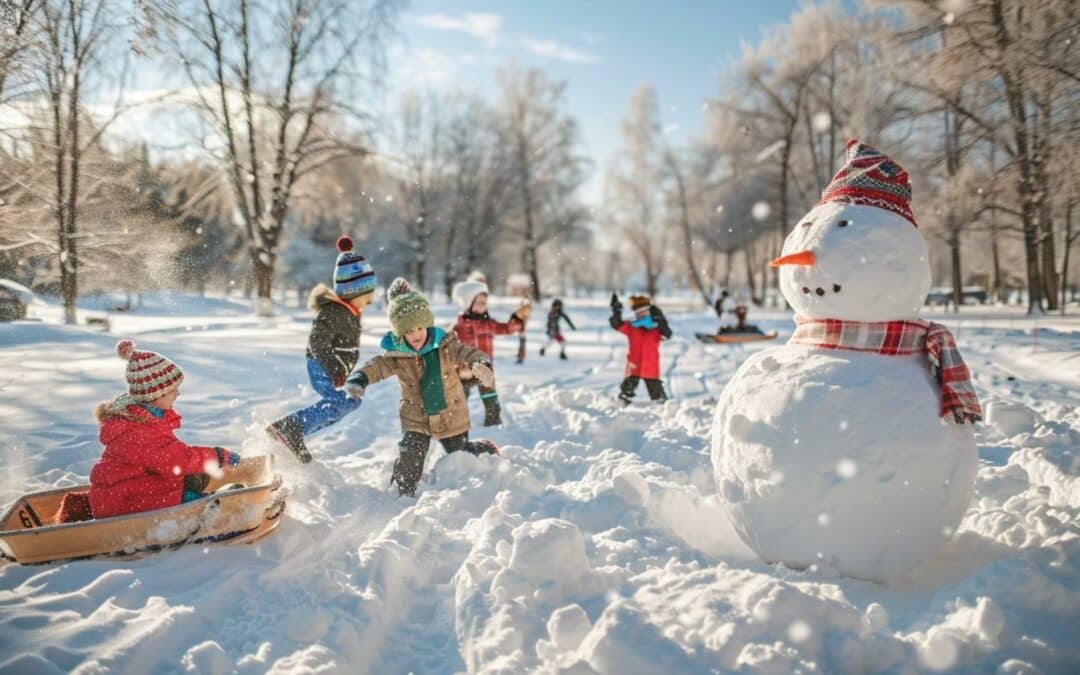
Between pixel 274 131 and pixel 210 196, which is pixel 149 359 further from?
pixel 274 131

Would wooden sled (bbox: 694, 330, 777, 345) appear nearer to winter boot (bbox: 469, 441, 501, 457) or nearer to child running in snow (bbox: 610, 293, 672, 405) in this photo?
child running in snow (bbox: 610, 293, 672, 405)

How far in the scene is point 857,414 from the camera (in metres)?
2.55

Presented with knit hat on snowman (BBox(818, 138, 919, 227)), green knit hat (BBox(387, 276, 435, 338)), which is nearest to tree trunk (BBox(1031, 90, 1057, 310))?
knit hat on snowman (BBox(818, 138, 919, 227))

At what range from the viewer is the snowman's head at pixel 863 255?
272cm

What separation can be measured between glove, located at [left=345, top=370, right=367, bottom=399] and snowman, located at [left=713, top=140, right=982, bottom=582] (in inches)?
107

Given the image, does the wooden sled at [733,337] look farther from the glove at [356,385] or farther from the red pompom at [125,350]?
the red pompom at [125,350]

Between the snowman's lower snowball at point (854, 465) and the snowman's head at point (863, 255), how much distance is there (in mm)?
264

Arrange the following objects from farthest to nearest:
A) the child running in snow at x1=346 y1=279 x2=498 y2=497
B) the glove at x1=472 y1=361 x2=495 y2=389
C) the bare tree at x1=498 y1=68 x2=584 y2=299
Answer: the bare tree at x1=498 y1=68 x2=584 y2=299
the glove at x1=472 y1=361 x2=495 y2=389
the child running in snow at x1=346 y1=279 x2=498 y2=497

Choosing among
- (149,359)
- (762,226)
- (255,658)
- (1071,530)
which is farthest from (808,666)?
(762,226)

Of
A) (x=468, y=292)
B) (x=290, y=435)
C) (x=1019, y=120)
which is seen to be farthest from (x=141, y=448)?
(x=1019, y=120)

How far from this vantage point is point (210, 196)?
7.43 meters

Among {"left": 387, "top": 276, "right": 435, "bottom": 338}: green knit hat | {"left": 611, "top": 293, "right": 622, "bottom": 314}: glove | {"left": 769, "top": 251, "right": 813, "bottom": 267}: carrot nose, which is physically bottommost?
{"left": 387, "top": 276, "right": 435, "bottom": 338}: green knit hat

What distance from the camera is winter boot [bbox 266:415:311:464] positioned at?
15.8ft

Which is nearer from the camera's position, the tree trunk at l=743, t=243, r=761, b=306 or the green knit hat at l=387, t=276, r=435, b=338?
the green knit hat at l=387, t=276, r=435, b=338
